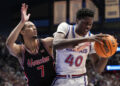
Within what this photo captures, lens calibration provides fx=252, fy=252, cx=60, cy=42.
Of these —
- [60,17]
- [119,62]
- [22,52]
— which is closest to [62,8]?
[60,17]

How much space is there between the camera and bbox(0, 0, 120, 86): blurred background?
10.5 m

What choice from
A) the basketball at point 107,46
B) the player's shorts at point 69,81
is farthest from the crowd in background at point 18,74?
the basketball at point 107,46

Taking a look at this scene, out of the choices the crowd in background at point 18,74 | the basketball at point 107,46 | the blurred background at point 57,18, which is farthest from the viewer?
the crowd in background at point 18,74

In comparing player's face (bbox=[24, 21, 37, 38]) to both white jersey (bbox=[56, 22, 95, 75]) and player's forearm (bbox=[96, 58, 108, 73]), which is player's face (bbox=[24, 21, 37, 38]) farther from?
player's forearm (bbox=[96, 58, 108, 73])

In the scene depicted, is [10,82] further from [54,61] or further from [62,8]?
[54,61]

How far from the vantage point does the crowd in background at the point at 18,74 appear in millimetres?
12535

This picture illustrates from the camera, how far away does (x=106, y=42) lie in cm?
267

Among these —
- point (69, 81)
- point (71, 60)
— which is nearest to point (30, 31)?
point (71, 60)

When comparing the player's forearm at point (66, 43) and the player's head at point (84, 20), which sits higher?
the player's head at point (84, 20)

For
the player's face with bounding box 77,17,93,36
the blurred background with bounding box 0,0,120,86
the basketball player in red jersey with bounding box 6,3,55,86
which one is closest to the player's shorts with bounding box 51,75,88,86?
the basketball player in red jersey with bounding box 6,3,55,86

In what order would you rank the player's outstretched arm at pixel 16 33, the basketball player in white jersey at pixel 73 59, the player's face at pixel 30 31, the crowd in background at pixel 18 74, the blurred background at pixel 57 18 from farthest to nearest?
the crowd in background at pixel 18 74 < the blurred background at pixel 57 18 < the player's face at pixel 30 31 < the player's outstretched arm at pixel 16 33 < the basketball player in white jersey at pixel 73 59

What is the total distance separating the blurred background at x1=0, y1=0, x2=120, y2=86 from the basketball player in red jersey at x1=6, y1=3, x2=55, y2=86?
6.87 meters

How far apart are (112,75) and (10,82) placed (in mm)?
5700

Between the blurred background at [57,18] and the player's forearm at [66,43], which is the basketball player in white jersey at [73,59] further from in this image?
the blurred background at [57,18]
